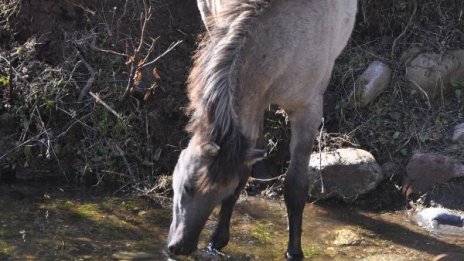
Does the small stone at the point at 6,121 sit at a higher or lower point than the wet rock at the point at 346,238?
higher

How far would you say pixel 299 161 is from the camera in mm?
4363

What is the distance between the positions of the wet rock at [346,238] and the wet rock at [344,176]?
49cm

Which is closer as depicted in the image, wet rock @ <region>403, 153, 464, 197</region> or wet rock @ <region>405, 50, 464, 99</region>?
wet rock @ <region>403, 153, 464, 197</region>

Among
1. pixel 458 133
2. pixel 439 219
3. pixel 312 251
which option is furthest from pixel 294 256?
pixel 458 133

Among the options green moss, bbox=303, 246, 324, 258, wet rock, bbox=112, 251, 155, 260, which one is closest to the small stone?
wet rock, bbox=112, 251, 155, 260

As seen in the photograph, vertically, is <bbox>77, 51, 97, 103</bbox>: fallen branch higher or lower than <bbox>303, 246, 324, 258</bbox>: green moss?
higher

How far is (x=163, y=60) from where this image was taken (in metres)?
5.99

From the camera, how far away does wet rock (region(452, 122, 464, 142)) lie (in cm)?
550

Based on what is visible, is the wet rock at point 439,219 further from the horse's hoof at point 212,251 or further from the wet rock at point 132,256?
the wet rock at point 132,256

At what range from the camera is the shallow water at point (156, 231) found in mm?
4219

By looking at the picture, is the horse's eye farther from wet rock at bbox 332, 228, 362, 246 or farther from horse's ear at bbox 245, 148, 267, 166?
wet rock at bbox 332, 228, 362, 246

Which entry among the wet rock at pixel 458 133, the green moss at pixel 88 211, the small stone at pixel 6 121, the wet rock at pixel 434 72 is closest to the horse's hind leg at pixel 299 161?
the green moss at pixel 88 211

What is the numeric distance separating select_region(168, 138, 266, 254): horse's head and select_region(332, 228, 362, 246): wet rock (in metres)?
1.15

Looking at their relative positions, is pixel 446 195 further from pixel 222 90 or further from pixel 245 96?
pixel 222 90
